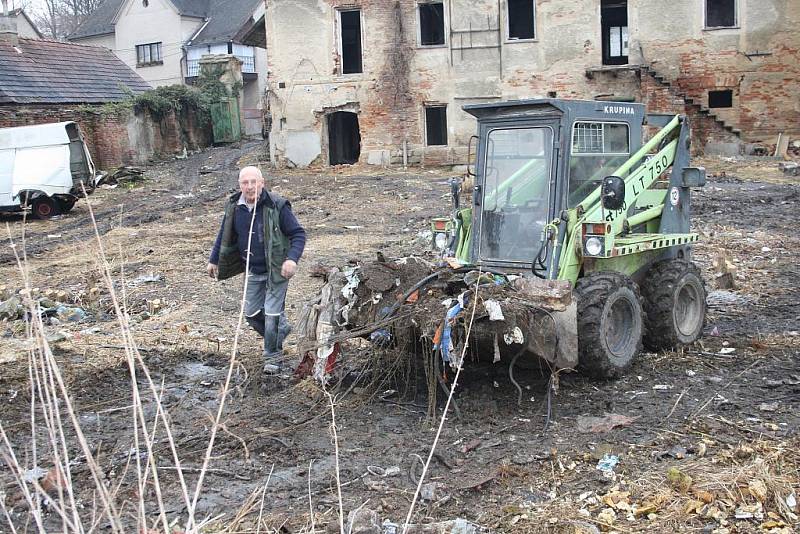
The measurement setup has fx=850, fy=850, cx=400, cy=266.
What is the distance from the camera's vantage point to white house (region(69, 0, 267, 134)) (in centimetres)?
4454

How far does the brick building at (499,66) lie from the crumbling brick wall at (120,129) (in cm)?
580

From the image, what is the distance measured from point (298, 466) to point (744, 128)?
2147 cm

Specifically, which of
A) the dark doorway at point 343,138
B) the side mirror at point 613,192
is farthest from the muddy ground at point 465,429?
the dark doorway at point 343,138

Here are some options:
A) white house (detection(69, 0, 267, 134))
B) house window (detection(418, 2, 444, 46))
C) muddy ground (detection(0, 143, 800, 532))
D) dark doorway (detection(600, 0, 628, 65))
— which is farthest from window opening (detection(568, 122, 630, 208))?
white house (detection(69, 0, 267, 134))

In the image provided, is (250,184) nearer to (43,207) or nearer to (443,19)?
(43,207)

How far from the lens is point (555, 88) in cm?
2508

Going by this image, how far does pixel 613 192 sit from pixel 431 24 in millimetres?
21051

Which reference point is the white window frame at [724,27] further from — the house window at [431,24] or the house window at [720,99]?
the house window at [431,24]

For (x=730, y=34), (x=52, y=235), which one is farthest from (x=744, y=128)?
(x=52, y=235)

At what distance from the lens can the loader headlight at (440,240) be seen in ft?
24.7

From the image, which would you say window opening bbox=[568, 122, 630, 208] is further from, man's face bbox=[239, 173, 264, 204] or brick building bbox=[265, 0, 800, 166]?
brick building bbox=[265, 0, 800, 166]

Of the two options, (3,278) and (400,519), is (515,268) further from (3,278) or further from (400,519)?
(3,278)

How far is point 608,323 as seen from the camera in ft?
21.7

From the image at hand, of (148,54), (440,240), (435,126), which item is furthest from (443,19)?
(148,54)
